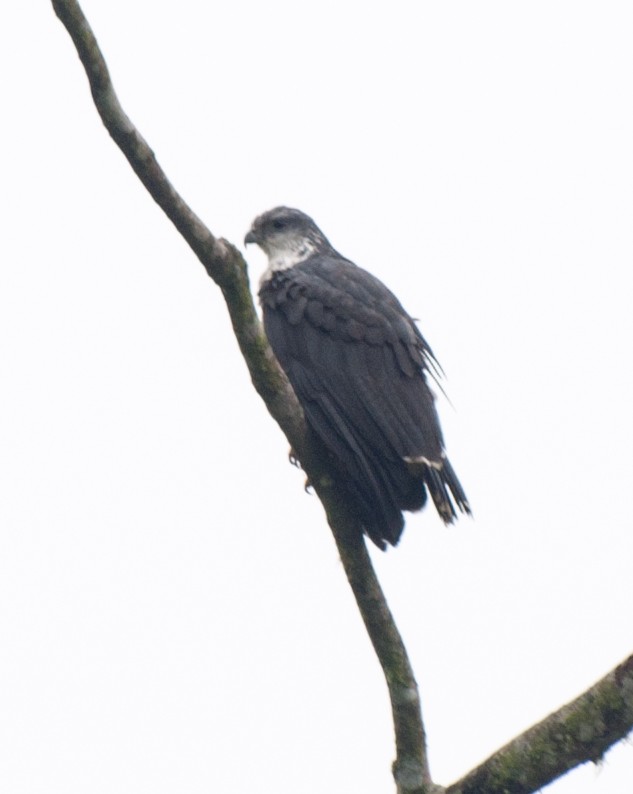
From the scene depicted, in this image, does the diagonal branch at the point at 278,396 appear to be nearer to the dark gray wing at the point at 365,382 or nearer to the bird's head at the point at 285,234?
the dark gray wing at the point at 365,382

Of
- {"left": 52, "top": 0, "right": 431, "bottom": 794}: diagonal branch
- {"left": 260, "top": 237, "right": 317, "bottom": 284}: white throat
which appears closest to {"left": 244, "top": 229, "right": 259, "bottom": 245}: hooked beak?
{"left": 260, "top": 237, "right": 317, "bottom": 284}: white throat

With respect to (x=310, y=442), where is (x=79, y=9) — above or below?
above

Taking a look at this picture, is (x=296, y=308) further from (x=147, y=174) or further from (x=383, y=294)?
(x=147, y=174)

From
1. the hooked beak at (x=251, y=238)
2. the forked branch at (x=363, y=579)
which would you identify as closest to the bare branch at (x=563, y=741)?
the forked branch at (x=363, y=579)

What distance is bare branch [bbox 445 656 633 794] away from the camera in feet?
14.0

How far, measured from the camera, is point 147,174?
4504mm

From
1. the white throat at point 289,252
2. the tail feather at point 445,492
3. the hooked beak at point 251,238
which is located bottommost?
the tail feather at point 445,492

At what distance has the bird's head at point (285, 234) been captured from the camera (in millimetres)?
7324

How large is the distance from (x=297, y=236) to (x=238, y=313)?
2645 mm

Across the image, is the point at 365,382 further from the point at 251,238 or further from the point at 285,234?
the point at 251,238

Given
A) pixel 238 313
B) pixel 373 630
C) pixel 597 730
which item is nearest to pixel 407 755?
pixel 373 630

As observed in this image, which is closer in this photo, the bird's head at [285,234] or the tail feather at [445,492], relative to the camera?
the tail feather at [445,492]

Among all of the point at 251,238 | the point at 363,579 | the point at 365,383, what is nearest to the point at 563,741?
the point at 363,579

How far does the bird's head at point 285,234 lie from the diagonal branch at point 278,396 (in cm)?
204
